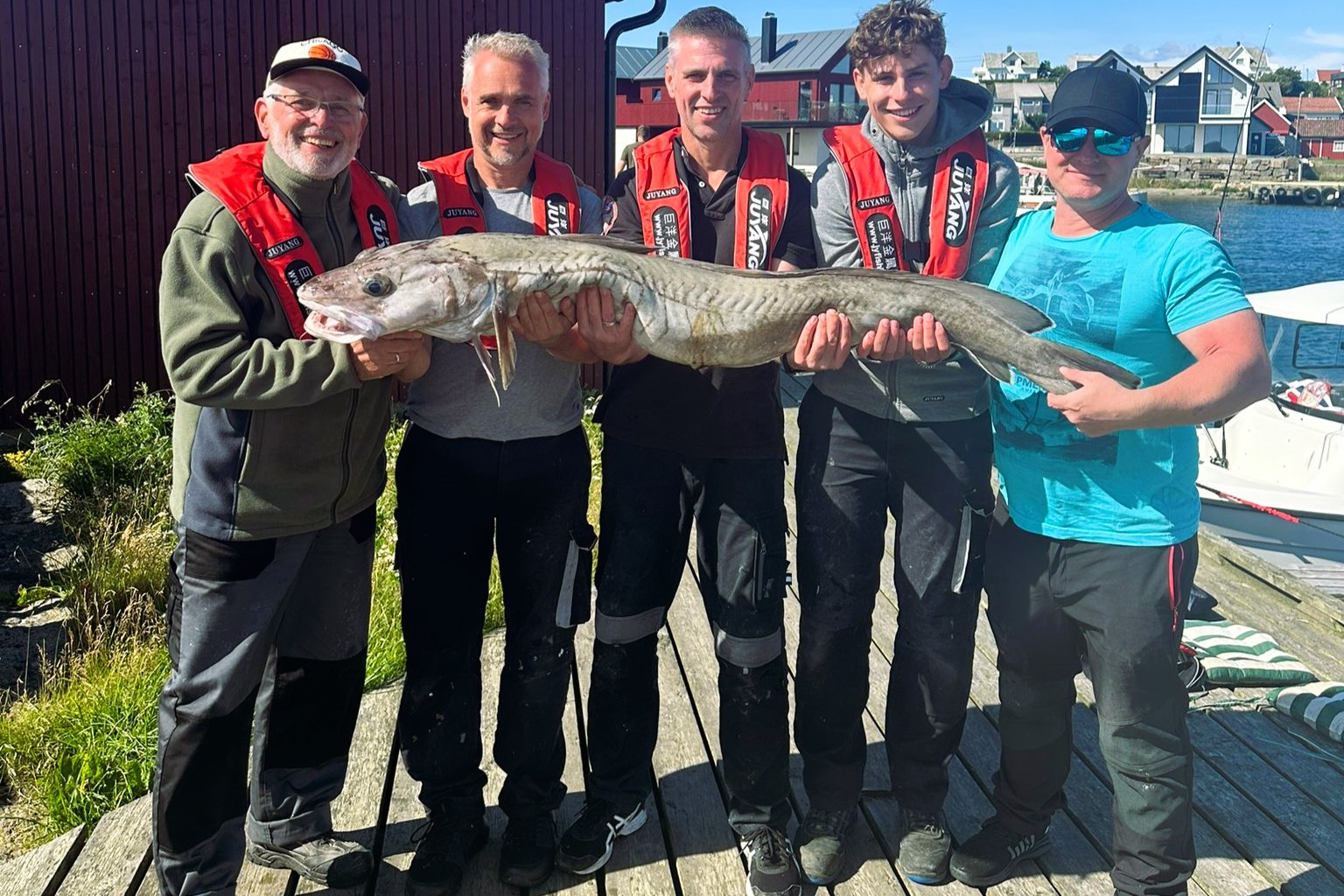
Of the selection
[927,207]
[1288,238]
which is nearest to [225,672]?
[927,207]

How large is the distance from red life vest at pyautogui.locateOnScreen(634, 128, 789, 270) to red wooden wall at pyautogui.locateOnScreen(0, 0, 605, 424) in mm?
8043

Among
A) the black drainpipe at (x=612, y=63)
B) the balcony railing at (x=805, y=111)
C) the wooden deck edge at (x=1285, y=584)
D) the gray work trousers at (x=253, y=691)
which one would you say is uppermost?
the balcony railing at (x=805, y=111)

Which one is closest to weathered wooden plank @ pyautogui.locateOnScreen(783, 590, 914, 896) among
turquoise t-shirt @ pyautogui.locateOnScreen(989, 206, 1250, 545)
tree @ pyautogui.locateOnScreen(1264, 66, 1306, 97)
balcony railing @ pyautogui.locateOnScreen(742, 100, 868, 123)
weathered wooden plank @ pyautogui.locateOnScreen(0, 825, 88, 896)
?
turquoise t-shirt @ pyautogui.locateOnScreen(989, 206, 1250, 545)

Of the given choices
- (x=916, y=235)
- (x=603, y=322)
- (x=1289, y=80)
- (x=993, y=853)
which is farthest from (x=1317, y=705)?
(x=1289, y=80)

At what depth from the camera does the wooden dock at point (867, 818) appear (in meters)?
3.68

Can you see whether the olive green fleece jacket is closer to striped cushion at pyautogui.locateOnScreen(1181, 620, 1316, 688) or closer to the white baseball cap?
the white baseball cap

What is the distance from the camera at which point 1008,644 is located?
146 inches

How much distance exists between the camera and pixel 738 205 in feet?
12.3

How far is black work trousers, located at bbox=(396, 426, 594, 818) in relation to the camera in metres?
3.60

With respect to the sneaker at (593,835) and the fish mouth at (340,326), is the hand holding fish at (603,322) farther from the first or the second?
the sneaker at (593,835)

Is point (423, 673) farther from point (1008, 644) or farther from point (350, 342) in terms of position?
point (1008, 644)

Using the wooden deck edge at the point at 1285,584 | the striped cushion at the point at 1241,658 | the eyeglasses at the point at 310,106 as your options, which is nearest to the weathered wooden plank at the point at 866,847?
the striped cushion at the point at 1241,658

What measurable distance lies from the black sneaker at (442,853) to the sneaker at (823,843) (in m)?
1.16

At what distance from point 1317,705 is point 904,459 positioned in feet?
8.81
